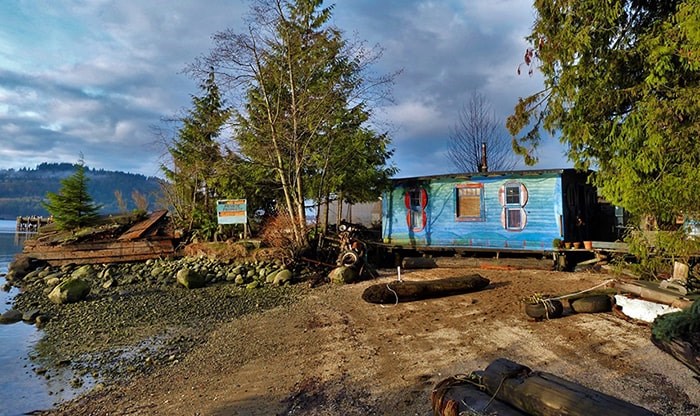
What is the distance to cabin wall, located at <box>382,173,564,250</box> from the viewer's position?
12.8 meters

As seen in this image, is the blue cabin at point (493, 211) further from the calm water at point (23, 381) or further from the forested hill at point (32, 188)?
the forested hill at point (32, 188)

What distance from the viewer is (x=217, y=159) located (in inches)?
641

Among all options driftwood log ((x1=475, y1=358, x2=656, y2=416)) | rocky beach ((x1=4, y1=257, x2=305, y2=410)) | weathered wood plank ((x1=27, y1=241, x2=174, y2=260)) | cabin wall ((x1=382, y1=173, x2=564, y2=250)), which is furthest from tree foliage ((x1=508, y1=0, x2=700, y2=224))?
weathered wood plank ((x1=27, y1=241, x2=174, y2=260))

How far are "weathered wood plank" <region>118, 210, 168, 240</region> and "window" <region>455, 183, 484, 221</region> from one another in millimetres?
13240

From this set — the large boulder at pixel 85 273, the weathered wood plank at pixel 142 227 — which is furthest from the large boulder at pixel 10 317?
the weathered wood plank at pixel 142 227

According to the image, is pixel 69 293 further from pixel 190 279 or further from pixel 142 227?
pixel 142 227

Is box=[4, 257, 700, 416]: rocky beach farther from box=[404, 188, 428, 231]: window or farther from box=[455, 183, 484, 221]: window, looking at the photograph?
box=[404, 188, 428, 231]: window

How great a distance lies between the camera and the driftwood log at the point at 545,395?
270 cm

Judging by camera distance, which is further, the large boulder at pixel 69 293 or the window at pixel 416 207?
the window at pixel 416 207

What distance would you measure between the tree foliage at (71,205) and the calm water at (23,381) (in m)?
10.9

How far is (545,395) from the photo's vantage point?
2961mm

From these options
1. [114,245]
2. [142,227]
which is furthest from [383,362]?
[142,227]

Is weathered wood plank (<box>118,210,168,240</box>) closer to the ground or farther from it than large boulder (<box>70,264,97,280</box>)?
farther from it

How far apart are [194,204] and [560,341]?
15861 millimetres
